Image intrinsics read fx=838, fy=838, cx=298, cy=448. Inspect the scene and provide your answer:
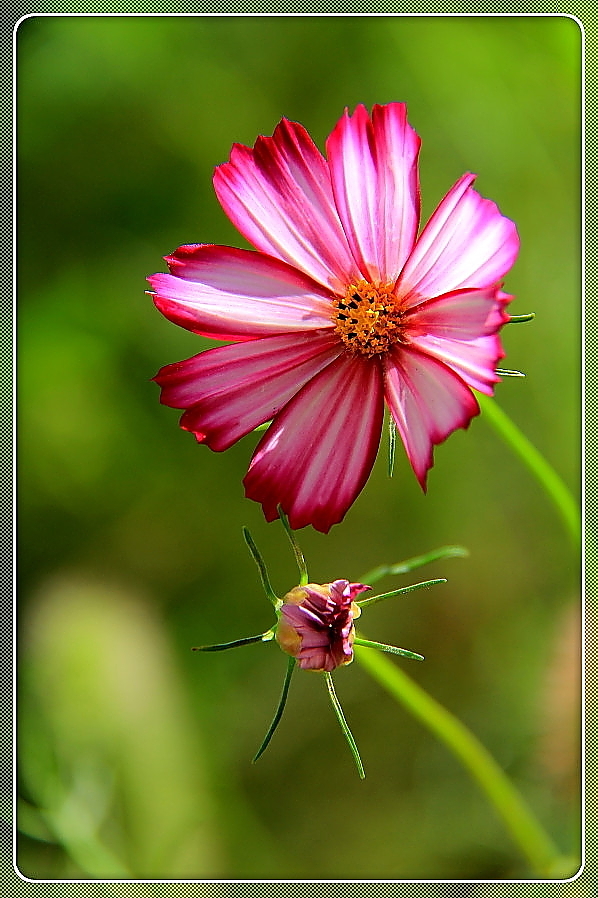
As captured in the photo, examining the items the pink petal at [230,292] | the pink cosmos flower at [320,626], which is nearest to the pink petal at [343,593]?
the pink cosmos flower at [320,626]

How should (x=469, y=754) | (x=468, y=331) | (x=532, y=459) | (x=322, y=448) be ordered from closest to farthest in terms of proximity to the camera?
(x=468, y=331) < (x=322, y=448) < (x=532, y=459) < (x=469, y=754)

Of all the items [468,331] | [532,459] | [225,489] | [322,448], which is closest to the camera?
[468,331]

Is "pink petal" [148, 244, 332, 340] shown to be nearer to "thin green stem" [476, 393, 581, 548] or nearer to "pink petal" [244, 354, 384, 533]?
"pink petal" [244, 354, 384, 533]

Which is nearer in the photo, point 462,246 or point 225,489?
point 462,246

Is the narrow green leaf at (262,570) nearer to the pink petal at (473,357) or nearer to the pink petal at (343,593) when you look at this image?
the pink petal at (343,593)

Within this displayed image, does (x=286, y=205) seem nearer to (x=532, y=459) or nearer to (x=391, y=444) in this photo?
(x=391, y=444)

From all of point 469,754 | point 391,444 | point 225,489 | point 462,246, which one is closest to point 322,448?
point 391,444
